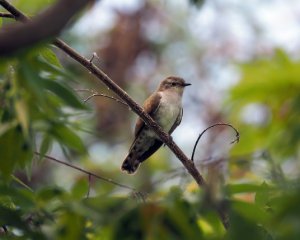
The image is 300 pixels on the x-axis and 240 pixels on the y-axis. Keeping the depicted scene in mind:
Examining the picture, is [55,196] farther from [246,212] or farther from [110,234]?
[246,212]

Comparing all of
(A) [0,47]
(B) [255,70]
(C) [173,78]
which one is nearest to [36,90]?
(A) [0,47]

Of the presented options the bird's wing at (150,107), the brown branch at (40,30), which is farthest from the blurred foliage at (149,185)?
the bird's wing at (150,107)

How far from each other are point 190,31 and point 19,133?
14543 mm

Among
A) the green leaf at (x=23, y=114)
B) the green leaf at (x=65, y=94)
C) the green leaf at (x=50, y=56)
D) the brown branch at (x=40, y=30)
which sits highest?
the brown branch at (x=40, y=30)

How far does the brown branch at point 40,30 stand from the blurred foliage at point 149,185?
0.19m

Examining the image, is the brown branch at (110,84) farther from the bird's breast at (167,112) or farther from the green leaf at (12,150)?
the bird's breast at (167,112)

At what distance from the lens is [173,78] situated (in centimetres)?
870

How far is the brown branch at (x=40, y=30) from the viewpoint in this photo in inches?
60.7

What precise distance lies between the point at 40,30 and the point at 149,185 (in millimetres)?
968

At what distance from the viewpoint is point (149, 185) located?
7.75ft

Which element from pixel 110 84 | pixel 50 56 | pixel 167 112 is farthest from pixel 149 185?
pixel 167 112

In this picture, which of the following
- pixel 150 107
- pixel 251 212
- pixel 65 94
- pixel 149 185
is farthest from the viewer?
pixel 150 107

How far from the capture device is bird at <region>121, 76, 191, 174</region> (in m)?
7.41

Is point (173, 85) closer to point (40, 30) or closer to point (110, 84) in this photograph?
point (110, 84)
